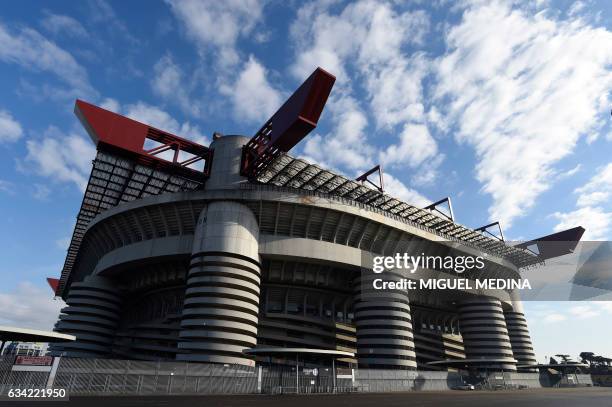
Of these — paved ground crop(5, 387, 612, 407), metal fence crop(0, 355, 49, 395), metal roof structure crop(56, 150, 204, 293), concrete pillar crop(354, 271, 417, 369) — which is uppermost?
metal roof structure crop(56, 150, 204, 293)

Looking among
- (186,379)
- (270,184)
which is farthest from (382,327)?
(186,379)

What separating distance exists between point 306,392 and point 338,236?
830 inches

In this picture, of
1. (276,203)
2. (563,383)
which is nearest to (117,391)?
(276,203)

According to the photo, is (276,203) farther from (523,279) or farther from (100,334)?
(523,279)

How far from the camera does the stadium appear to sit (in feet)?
129

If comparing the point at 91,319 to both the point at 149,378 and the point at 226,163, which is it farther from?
the point at 149,378

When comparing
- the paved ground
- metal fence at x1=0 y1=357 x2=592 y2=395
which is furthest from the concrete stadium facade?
the paved ground

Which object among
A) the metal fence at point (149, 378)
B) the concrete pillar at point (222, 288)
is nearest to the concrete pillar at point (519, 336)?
the concrete pillar at point (222, 288)

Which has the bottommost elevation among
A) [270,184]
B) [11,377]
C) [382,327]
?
[11,377]

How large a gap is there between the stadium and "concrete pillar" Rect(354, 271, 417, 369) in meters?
0.14

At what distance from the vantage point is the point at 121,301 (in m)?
54.0

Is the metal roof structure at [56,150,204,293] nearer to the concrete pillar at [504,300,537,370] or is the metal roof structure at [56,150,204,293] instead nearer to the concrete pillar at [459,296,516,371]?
the concrete pillar at [459,296,516,371]

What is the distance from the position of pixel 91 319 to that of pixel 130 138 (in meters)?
25.9

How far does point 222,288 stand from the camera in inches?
1539
